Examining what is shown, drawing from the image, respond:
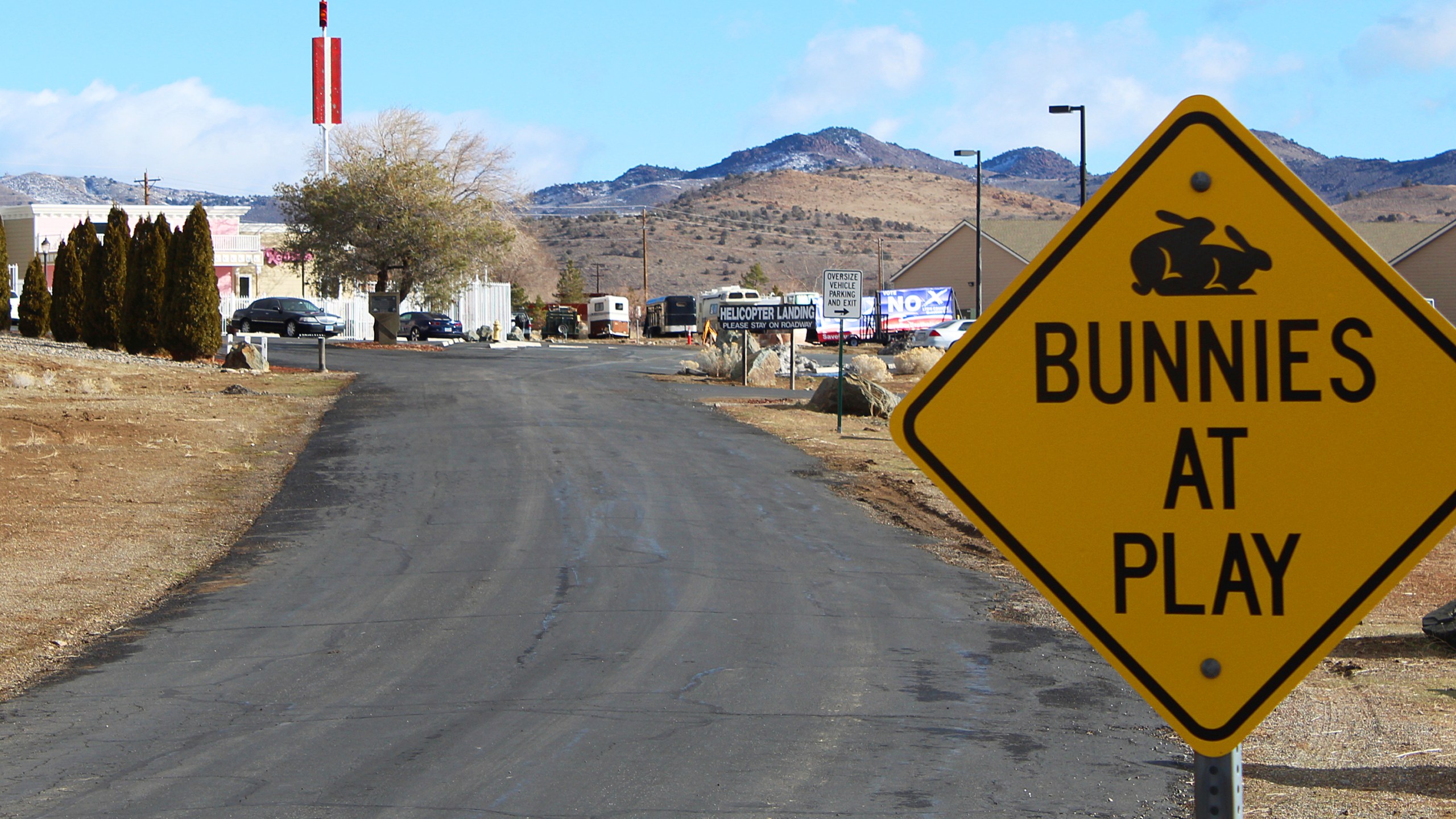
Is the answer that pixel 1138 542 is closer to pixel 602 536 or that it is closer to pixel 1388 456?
pixel 1388 456

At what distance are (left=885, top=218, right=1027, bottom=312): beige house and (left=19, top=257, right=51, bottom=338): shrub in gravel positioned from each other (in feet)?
125

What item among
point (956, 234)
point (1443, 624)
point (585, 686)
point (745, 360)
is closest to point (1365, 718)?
point (1443, 624)

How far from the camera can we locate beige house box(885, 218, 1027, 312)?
61219 millimetres

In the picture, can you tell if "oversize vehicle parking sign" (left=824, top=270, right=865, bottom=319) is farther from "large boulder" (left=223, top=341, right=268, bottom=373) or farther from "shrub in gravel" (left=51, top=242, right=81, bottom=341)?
"shrub in gravel" (left=51, top=242, right=81, bottom=341)

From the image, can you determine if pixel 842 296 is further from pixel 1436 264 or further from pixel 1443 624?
pixel 1436 264

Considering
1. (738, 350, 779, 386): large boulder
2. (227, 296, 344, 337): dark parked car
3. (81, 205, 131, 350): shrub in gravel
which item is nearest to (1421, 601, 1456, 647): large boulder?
(738, 350, 779, 386): large boulder

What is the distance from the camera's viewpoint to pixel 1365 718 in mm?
6422

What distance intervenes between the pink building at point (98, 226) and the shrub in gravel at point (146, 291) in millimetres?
31200

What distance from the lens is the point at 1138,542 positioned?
2.39 m

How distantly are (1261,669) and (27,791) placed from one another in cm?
503

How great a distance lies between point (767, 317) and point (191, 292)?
14218mm

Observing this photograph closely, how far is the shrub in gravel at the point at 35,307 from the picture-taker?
3781 centimetres

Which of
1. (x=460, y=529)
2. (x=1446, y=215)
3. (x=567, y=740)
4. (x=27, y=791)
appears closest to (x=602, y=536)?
(x=460, y=529)

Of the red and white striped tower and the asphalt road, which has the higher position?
the red and white striped tower
